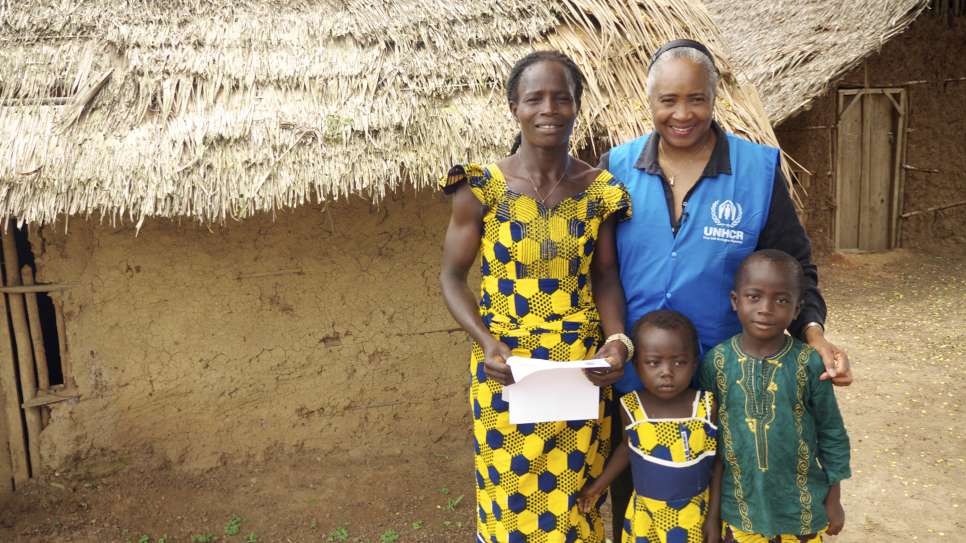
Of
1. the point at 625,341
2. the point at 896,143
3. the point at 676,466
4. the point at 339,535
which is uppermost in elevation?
the point at 896,143

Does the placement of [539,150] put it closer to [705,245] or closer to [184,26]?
[705,245]

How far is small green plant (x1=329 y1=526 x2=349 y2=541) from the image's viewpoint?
11.5ft

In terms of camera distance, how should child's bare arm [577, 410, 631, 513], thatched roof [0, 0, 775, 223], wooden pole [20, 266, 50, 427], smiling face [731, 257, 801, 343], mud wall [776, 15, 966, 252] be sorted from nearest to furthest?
smiling face [731, 257, 801, 343] → child's bare arm [577, 410, 631, 513] → thatched roof [0, 0, 775, 223] → wooden pole [20, 266, 50, 427] → mud wall [776, 15, 966, 252]

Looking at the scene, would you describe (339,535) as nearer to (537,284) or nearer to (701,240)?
(537,284)

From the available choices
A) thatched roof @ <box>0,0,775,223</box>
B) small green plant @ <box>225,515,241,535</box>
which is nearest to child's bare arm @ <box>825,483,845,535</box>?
thatched roof @ <box>0,0,775,223</box>

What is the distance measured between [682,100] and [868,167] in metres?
8.31

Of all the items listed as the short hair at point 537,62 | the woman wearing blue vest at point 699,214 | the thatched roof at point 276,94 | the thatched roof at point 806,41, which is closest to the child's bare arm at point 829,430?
the woman wearing blue vest at point 699,214

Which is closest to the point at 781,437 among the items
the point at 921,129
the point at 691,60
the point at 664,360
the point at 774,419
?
the point at 774,419

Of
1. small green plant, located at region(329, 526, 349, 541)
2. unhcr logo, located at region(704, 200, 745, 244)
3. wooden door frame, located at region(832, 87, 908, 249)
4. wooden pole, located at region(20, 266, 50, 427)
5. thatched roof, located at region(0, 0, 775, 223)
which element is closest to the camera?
unhcr logo, located at region(704, 200, 745, 244)

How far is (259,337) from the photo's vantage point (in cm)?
371

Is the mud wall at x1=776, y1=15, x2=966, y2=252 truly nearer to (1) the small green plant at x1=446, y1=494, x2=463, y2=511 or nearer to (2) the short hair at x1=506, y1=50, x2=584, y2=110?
(1) the small green plant at x1=446, y1=494, x2=463, y2=511

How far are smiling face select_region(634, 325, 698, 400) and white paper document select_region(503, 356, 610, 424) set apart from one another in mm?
153

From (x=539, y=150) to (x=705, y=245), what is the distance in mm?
523

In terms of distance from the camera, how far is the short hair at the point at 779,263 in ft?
6.23
